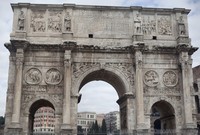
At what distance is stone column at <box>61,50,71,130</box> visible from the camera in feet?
50.8

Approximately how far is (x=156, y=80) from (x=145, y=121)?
254 centimetres

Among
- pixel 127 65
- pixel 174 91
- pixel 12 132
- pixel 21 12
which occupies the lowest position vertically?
pixel 12 132

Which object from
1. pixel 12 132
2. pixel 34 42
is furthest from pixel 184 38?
pixel 12 132

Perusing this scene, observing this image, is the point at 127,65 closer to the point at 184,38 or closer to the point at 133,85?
the point at 133,85

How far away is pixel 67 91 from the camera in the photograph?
52.2 feet

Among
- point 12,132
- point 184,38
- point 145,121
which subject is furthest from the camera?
point 184,38

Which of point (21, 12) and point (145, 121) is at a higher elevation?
point (21, 12)

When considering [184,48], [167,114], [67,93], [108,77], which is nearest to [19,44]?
[67,93]

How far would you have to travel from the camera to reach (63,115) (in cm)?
1565

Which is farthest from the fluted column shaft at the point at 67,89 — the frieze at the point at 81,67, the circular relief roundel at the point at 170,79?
the circular relief roundel at the point at 170,79

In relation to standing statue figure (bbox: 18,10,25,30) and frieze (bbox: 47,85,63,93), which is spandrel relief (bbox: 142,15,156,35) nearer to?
frieze (bbox: 47,85,63,93)

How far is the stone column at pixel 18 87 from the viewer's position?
15352 mm

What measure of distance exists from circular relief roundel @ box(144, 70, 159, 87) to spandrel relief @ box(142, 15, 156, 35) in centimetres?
245

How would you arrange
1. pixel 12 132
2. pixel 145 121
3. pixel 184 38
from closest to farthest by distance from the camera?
pixel 12 132
pixel 145 121
pixel 184 38
